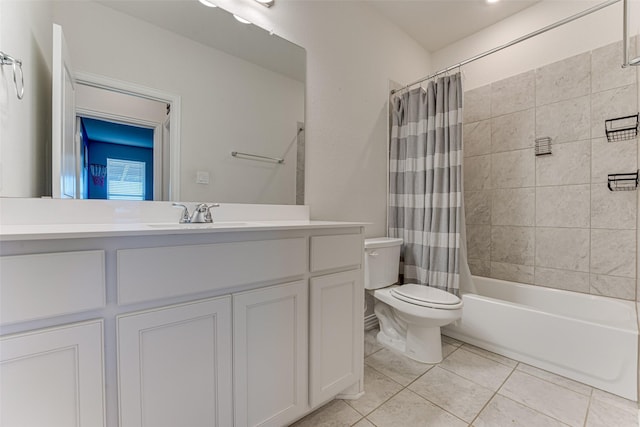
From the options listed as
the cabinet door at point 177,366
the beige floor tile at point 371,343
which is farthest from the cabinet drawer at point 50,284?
the beige floor tile at point 371,343

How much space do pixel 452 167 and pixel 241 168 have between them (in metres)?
1.43

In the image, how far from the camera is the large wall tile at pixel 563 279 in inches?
74.5

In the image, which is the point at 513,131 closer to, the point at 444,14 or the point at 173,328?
the point at 444,14

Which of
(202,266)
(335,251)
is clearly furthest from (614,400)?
(202,266)

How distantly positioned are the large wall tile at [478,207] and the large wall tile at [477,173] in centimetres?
6

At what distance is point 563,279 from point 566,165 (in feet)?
2.78

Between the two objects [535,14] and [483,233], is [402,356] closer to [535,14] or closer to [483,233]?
[483,233]

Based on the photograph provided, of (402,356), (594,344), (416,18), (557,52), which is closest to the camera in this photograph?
(594,344)

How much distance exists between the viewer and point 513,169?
2.22m

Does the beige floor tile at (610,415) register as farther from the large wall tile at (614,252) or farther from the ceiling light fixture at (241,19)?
the ceiling light fixture at (241,19)

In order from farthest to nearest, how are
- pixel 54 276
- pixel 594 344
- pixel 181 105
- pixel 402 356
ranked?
pixel 402 356
pixel 594 344
pixel 181 105
pixel 54 276

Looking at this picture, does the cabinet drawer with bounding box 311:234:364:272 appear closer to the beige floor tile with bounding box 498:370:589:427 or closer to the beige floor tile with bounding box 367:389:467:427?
the beige floor tile with bounding box 367:389:467:427

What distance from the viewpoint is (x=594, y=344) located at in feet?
4.69

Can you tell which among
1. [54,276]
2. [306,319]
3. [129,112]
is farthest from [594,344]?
[129,112]
